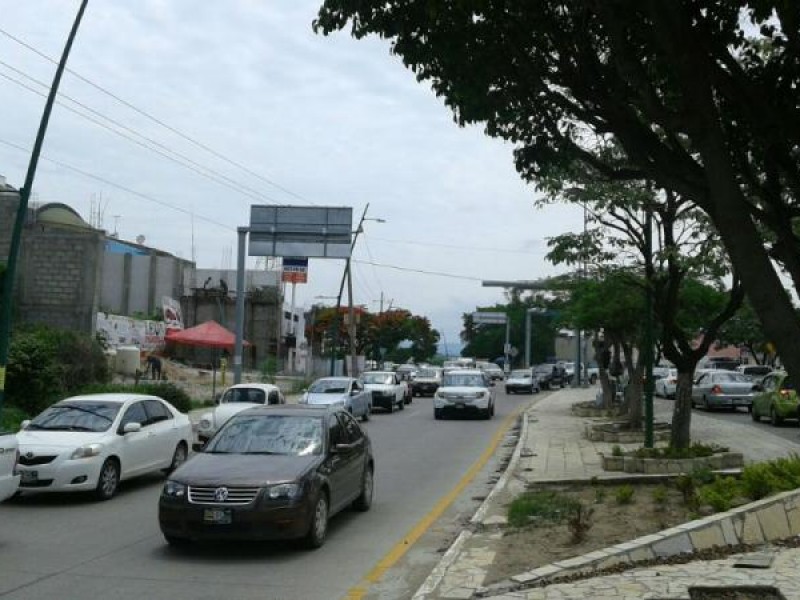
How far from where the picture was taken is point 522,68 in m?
8.39

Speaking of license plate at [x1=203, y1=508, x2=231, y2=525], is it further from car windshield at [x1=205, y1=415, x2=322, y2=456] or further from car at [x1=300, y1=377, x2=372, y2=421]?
car at [x1=300, y1=377, x2=372, y2=421]

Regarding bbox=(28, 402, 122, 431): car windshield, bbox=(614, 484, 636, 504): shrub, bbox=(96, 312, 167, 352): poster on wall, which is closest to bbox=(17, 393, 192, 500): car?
bbox=(28, 402, 122, 431): car windshield

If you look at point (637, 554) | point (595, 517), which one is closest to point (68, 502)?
point (595, 517)

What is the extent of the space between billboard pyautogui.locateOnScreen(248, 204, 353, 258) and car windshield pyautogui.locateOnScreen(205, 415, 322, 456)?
24740 millimetres

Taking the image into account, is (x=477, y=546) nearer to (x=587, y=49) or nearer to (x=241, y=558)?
(x=241, y=558)

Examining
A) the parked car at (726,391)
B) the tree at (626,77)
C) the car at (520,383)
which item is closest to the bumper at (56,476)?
the tree at (626,77)

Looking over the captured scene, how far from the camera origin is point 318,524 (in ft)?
31.0

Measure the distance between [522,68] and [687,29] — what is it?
2.07 metres

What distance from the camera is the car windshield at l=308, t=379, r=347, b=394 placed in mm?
27891

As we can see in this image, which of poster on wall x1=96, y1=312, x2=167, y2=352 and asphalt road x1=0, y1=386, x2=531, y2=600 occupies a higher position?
poster on wall x1=96, y1=312, x2=167, y2=352

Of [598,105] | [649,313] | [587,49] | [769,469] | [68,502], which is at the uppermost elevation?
[587,49]

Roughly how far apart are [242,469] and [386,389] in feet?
82.5

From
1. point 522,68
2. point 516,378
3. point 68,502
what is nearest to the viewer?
point 522,68

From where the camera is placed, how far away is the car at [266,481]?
876 centimetres
